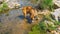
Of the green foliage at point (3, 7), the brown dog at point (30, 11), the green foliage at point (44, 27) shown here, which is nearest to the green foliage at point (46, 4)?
the brown dog at point (30, 11)

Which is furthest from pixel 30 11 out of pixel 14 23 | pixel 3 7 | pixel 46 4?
pixel 3 7

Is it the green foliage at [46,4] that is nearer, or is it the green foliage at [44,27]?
the green foliage at [44,27]

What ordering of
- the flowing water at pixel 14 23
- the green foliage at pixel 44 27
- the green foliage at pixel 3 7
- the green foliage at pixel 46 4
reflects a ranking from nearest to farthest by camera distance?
the green foliage at pixel 44 27, the flowing water at pixel 14 23, the green foliage at pixel 46 4, the green foliage at pixel 3 7

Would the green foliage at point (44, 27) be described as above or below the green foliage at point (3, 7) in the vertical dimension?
below

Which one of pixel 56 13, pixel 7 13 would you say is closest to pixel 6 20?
pixel 7 13

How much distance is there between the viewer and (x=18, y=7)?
10.9 metres

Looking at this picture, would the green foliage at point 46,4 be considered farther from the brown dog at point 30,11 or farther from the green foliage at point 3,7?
the green foliage at point 3,7

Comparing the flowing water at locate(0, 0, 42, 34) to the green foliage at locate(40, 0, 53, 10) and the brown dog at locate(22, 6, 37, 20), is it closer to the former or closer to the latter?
the brown dog at locate(22, 6, 37, 20)

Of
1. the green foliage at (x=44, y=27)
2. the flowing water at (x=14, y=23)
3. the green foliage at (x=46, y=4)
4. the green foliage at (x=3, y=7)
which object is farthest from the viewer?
the green foliage at (x=3, y=7)

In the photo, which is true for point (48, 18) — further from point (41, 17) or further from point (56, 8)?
point (56, 8)

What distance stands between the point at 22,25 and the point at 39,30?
1.06m

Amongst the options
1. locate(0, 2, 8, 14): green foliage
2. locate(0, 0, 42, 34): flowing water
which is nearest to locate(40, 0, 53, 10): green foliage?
locate(0, 0, 42, 34): flowing water

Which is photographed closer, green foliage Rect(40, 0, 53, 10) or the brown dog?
the brown dog

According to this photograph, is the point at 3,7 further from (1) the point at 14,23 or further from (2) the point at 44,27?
(2) the point at 44,27
